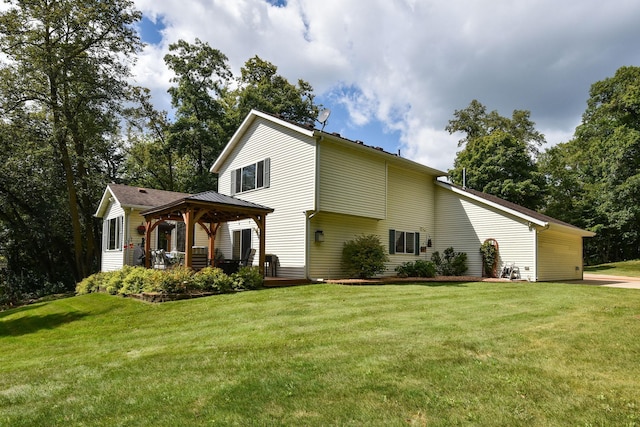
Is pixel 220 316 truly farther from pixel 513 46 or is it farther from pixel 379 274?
pixel 513 46

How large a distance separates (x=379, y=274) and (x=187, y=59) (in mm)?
21097

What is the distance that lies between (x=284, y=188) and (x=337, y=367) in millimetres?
11293

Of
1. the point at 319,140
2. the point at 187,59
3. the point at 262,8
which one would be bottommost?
the point at 319,140

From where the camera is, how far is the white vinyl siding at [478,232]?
1622cm

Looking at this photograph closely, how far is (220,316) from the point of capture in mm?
8289

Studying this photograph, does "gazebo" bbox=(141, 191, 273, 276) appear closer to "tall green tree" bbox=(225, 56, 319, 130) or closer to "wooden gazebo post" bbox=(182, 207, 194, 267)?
"wooden gazebo post" bbox=(182, 207, 194, 267)

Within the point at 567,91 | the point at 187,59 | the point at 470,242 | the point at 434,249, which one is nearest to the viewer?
the point at 470,242

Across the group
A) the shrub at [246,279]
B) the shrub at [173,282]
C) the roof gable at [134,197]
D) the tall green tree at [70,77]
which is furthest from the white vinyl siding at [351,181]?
the tall green tree at [70,77]

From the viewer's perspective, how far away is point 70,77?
70.7ft

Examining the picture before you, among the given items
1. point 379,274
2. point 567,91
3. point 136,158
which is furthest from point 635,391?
point 136,158

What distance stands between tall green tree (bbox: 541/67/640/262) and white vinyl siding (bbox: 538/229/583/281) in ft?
42.5

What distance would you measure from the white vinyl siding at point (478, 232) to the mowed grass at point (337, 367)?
740 cm

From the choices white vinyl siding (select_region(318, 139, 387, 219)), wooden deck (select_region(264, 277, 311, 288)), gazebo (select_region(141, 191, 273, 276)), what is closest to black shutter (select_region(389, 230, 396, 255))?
white vinyl siding (select_region(318, 139, 387, 219))

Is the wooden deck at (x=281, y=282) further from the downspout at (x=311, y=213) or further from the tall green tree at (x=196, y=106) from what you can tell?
the tall green tree at (x=196, y=106)
